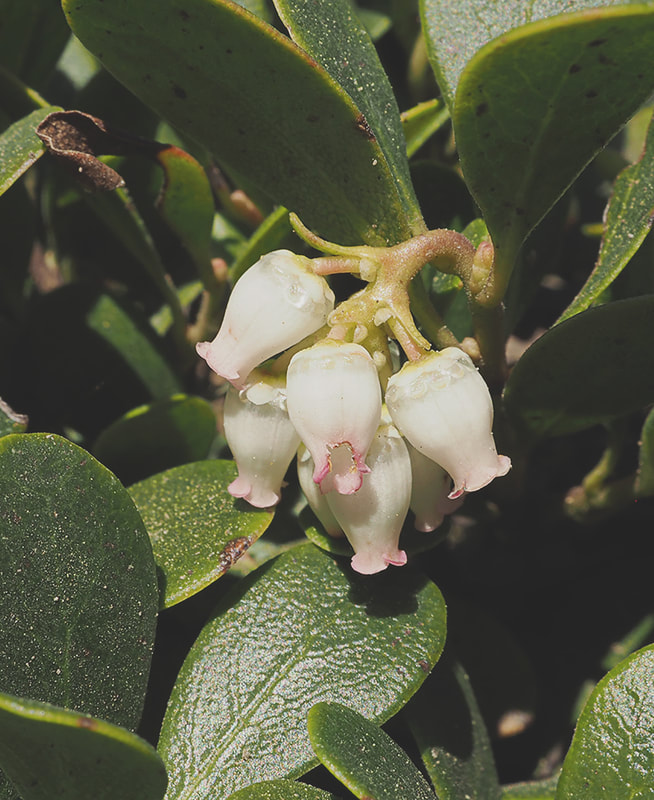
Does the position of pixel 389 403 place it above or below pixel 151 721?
above

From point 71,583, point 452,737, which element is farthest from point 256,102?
point 452,737

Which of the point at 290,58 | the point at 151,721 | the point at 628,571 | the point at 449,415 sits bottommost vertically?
the point at 628,571

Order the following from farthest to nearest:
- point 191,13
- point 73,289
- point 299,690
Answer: point 73,289 → point 299,690 → point 191,13

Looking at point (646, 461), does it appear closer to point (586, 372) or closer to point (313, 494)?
point (586, 372)

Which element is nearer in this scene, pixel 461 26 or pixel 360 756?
pixel 360 756

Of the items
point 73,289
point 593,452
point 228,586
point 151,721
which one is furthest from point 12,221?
point 593,452

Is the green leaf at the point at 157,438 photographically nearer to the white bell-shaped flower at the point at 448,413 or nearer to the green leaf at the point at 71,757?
the white bell-shaped flower at the point at 448,413

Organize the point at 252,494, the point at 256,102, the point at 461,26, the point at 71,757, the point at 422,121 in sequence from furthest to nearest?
the point at 422,121 → the point at 461,26 → the point at 252,494 → the point at 256,102 → the point at 71,757

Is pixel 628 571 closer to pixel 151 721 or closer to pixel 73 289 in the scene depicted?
pixel 151 721
